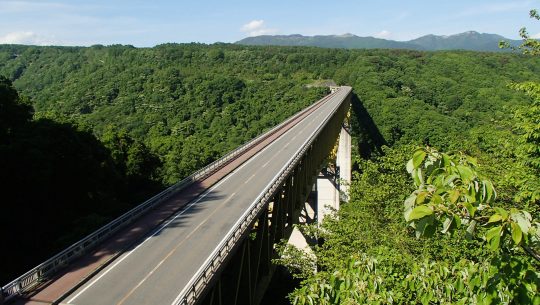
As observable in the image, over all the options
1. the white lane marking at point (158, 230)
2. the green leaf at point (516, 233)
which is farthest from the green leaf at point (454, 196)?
the white lane marking at point (158, 230)

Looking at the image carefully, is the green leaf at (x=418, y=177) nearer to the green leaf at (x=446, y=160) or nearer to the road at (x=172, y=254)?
the green leaf at (x=446, y=160)

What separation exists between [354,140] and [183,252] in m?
96.4

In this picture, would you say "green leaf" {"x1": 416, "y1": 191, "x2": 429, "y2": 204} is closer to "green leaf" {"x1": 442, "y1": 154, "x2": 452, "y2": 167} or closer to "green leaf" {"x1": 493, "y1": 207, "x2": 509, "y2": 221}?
"green leaf" {"x1": 442, "y1": 154, "x2": 452, "y2": 167}

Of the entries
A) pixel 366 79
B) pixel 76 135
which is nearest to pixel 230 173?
pixel 76 135

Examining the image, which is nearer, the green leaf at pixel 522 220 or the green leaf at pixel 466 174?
the green leaf at pixel 522 220

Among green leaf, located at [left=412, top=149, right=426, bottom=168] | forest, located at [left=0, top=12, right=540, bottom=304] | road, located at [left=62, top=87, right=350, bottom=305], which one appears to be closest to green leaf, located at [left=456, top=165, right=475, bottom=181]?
forest, located at [left=0, top=12, right=540, bottom=304]

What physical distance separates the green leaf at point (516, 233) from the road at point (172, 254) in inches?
567

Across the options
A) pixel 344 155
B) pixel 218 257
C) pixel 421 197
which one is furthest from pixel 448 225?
pixel 344 155

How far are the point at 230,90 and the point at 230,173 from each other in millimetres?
109004

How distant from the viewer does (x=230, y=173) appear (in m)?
38.6

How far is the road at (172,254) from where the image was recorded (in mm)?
16781

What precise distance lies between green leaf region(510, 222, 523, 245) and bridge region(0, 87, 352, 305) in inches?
473

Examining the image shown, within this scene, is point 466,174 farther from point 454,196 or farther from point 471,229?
point 471,229

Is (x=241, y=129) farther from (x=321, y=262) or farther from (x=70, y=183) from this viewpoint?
(x=321, y=262)
